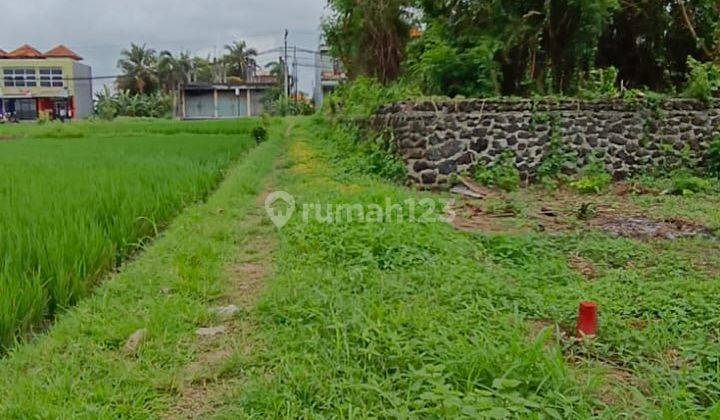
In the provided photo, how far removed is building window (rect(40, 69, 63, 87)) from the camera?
3619 cm

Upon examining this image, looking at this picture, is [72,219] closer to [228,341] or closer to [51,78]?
[228,341]

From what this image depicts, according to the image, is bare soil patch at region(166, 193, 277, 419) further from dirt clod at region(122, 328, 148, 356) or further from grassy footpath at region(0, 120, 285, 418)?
dirt clod at region(122, 328, 148, 356)

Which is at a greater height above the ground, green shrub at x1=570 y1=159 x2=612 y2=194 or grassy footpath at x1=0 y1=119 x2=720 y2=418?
green shrub at x1=570 y1=159 x2=612 y2=194

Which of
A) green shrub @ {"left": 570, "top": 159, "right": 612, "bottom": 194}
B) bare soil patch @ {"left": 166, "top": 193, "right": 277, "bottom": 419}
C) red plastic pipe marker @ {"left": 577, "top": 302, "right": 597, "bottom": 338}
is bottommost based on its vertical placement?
bare soil patch @ {"left": 166, "top": 193, "right": 277, "bottom": 419}

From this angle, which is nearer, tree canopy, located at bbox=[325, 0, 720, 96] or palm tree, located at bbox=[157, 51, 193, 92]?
tree canopy, located at bbox=[325, 0, 720, 96]

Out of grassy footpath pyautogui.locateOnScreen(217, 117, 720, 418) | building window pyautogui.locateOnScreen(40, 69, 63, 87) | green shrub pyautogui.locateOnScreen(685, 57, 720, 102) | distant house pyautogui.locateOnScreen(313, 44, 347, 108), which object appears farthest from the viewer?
building window pyautogui.locateOnScreen(40, 69, 63, 87)

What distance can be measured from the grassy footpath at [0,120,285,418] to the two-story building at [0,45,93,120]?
124 ft

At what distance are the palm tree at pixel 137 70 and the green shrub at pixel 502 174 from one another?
37.6 m

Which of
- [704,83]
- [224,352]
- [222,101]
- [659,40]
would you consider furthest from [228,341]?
[222,101]

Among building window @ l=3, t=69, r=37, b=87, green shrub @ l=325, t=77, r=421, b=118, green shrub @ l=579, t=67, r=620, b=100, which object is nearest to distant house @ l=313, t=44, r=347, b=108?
green shrub @ l=325, t=77, r=421, b=118

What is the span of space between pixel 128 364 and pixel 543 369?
4.89ft

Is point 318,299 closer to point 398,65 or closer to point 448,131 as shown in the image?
point 448,131

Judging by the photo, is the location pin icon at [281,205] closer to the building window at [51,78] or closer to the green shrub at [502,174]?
the green shrub at [502,174]

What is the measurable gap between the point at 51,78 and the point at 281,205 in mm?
37740
